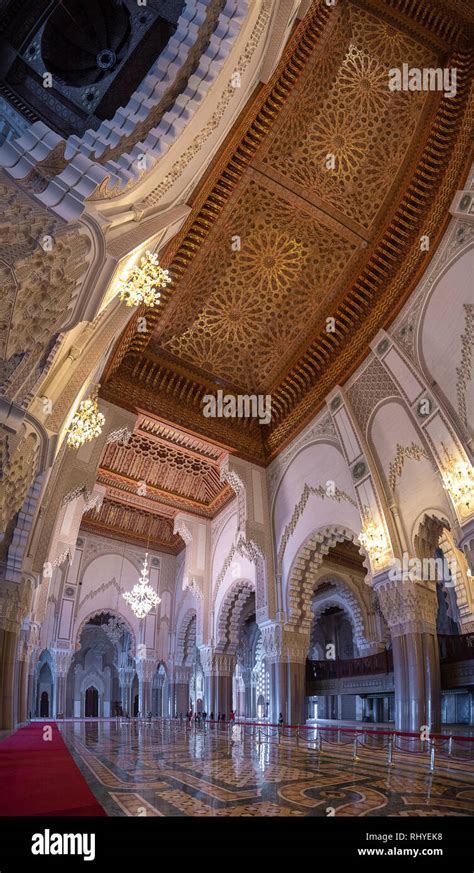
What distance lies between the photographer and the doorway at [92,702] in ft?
88.2

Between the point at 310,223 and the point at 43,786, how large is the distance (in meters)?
10.0

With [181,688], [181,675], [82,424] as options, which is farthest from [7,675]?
[181,675]

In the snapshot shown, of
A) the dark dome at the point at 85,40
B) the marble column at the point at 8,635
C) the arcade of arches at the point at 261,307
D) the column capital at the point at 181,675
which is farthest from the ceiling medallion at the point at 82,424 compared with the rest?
the column capital at the point at 181,675

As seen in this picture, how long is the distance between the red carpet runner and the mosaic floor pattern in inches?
4.0

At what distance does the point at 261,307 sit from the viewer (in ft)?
38.1

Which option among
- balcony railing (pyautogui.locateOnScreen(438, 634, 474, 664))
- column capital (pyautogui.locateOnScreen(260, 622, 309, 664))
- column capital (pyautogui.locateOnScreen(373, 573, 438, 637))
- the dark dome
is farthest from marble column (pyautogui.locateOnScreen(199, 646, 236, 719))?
the dark dome

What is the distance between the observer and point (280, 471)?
13.8 metres

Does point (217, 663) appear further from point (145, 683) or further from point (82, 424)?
point (82, 424)

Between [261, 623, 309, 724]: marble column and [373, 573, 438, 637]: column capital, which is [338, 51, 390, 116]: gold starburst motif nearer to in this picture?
[373, 573, 438, 637]: column capital

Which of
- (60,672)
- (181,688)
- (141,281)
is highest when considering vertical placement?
(141,281)

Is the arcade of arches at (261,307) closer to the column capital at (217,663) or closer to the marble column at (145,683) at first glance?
the column capital at (217,663)

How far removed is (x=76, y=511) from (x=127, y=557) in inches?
260

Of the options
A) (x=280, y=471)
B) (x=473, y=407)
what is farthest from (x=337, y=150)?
(x=280, y=471)

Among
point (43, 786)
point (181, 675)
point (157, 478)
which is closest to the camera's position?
point (43, 786)
